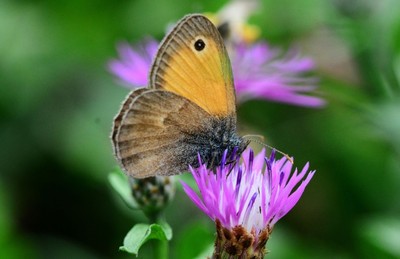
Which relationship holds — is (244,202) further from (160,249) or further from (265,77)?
(265,77)

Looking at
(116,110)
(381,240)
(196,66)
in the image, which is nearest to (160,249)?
(196,66)

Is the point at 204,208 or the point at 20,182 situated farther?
the point at 20,182

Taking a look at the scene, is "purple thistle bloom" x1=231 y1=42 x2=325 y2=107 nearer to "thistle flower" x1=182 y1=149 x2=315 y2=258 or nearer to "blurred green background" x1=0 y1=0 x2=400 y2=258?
"blurred green background" x1=0 y1=0 x2=400 y2=258

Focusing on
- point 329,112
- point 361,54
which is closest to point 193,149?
point 361,54

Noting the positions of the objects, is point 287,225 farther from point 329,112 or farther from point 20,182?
point 20,182

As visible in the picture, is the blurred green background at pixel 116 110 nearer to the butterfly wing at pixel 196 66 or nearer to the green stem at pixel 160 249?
the green stem at pixel 160 249

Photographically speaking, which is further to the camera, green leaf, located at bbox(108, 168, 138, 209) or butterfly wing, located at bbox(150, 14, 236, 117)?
green leaf, located at bbox(108, 168, 138, 209)

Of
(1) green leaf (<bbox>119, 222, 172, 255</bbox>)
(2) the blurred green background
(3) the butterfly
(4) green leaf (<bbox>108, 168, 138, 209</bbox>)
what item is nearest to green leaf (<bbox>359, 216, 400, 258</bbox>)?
(2) the blurred green background

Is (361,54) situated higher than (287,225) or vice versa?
(361,54)
